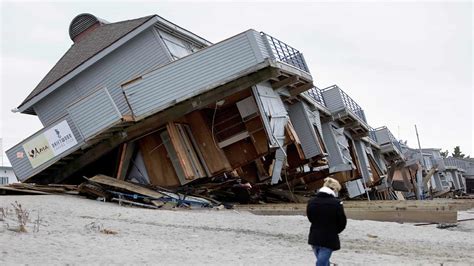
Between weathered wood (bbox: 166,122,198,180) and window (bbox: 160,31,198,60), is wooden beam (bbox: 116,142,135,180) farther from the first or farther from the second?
window (bbox: 160,31,198,60)

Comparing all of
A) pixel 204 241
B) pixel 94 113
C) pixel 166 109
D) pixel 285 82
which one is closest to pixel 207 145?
pixel 166 109

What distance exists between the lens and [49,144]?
20.0 metres

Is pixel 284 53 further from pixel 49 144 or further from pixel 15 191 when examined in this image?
pixel 15 191

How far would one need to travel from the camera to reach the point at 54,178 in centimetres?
2136

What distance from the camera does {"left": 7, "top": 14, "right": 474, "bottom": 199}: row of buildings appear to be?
17.4 m

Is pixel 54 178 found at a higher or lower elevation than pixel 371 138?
higher

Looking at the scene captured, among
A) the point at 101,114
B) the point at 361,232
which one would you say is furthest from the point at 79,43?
the point at 361,232

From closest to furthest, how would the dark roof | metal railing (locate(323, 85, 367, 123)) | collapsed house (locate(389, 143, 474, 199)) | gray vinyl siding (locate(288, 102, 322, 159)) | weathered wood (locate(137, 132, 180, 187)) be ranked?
1. weathered wood (locate(137, 132, 180, 187))
2. the dark roof
3. gray vinyl siding (locate(288, 102, 322, 159))
4. metal railing (locate(323, 85, 367, 123))
5. collapsed house (locate(389, 143, 474, 199))

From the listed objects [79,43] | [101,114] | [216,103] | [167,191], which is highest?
[79,43]

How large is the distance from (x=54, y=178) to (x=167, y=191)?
5.71 metres

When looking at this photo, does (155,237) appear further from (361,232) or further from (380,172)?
(380,172)

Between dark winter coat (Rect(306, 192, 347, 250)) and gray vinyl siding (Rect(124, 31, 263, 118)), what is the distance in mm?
10897

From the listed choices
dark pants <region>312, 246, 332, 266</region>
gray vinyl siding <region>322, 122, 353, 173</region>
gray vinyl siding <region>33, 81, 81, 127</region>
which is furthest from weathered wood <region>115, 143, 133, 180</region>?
dark pants <region>312, 246, 332, 266</region>

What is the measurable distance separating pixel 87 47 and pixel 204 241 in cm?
1745
